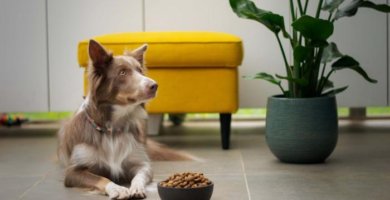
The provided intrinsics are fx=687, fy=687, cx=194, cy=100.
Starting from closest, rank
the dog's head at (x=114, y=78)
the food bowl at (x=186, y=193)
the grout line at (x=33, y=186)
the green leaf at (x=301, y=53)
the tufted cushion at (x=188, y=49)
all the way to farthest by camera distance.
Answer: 1. the food bowl at (x=186, y=193)
2. the grout line at (x=33, y=186)
3. the dog's head at (x=114, y=78)
4. the green leaf at (x=301, y=53)
5. the tufted cushion at (x=188, y=49)

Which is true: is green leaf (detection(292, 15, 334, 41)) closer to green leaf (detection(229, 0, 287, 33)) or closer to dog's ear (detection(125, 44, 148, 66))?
green leaf (detection(229, 0, 287, 33))

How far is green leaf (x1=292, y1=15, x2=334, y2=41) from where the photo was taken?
3002mm

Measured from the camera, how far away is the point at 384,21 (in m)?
4.42

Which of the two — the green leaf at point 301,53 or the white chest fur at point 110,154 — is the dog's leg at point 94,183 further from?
the green leaf at point 301,53

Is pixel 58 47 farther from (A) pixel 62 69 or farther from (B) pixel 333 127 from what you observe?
(B) pixel 333 127

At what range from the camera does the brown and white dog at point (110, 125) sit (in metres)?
2.78

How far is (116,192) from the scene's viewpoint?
2555 mm

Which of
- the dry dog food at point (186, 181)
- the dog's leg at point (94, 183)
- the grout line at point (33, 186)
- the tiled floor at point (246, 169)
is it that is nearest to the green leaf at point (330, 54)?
the tiled floor at point (246, 169)

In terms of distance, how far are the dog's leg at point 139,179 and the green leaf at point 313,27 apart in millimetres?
905

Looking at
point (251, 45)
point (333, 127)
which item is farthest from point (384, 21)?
point (333, 127)

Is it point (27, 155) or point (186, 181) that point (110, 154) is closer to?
point (186, 181)

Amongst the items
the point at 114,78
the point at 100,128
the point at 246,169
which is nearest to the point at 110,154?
the point at 100,128

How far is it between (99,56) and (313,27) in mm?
954

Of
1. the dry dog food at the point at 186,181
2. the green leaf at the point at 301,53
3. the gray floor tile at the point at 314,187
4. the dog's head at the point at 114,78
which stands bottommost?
the gray floor tile at the point at 314,187
